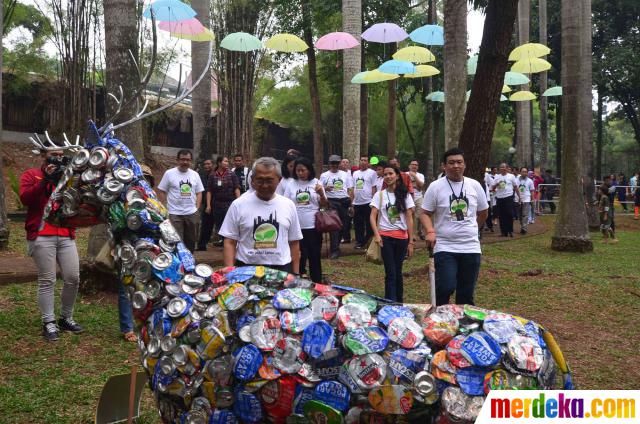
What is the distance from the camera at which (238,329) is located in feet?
9.71

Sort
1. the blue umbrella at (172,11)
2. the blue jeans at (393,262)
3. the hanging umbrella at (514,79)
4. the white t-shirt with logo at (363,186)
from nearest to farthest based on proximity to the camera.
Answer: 1. the blue jeans at (393,262)
2. the blue umbrella at (172,11)
3. the white t-shirt with logo at (363,186)
4. the hanging umbrella at (514,79)

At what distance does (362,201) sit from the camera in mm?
12531

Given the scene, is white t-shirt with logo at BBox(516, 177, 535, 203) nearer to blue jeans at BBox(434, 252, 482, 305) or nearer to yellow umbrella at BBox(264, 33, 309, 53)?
yellow umbrella at BBox(264, 33, 309, 53)

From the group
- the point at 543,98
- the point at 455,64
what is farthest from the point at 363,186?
the point at 543,98

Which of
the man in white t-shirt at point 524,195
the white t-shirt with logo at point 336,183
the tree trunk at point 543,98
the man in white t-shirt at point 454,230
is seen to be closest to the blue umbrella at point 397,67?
the white t-shirt with logo at point 336,183

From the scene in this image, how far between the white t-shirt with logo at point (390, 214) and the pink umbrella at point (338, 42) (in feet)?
22.0

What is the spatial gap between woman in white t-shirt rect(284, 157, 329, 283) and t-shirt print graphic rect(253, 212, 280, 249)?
132 inches

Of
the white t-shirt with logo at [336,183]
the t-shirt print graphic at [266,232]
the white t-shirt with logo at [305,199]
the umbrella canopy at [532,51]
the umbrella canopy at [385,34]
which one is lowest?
the t-shirt print graphic at [266,232]

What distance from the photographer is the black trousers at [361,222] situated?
12.5 meters

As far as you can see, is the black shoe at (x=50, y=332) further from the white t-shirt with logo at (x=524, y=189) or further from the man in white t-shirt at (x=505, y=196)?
the white t-shirt with logo at (x=524, y=189)

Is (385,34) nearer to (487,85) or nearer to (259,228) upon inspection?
(487,85)

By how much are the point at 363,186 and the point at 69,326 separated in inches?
290

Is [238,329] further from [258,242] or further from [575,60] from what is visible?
[575,60]

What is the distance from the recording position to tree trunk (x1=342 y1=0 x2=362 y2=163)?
45.2ft
